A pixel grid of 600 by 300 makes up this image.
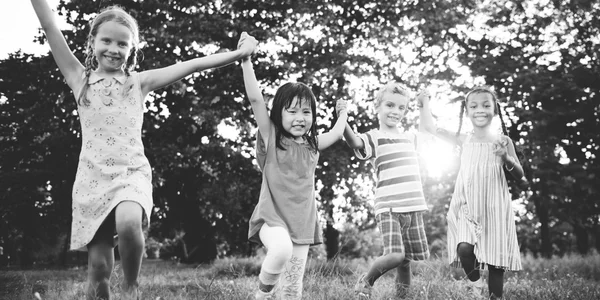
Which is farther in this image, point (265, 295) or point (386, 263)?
point (386, 263)

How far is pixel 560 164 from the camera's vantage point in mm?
15977

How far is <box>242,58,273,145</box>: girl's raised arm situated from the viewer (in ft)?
11.6

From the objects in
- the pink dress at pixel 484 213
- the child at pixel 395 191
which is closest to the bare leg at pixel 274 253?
the child at pixel 395 191

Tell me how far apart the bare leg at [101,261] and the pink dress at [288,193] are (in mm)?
885

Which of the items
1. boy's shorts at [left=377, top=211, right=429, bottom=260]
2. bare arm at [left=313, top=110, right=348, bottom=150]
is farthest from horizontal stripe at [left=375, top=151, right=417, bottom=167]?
bare arm at [left=313, top=110, right=348, bottom=150]

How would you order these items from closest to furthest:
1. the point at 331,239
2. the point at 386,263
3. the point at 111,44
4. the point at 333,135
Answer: the point at 111,44 < the point at 333,135 < the point at 386,263 < the point at 331,239

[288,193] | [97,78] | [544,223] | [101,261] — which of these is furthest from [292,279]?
[544,223]

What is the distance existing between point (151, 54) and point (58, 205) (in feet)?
21.0

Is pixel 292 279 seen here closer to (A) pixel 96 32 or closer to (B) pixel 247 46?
(B) pixel 247 46

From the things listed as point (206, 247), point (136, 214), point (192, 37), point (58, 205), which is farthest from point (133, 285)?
point (58, 205)

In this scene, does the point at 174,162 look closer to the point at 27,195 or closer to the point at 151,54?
the point at 151,54

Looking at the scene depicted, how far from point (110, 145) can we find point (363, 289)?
2.20 m

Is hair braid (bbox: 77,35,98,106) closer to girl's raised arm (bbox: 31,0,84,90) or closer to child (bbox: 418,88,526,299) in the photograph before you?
girl's raised arm (bbox: 31,0,84,90)

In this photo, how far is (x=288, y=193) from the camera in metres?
3.46
